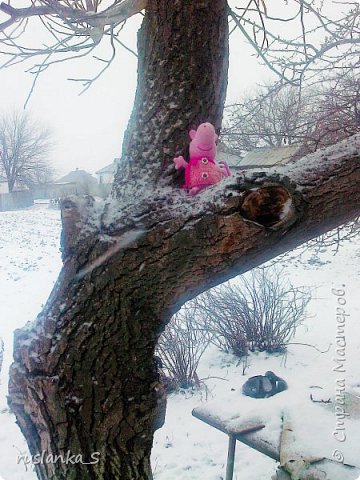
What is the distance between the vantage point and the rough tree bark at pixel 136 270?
0.79m

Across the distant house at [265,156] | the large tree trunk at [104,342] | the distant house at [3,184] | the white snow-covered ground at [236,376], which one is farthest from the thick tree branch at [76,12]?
the distant house at [3,184]

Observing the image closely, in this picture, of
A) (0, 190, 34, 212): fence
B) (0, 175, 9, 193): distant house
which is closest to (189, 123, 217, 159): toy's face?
(0, 175, 9, 193): distant house

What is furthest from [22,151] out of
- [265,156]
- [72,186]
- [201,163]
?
[201,163]

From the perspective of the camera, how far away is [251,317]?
4.26 meters

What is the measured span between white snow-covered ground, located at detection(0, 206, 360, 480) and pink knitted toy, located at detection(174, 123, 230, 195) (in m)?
1.67

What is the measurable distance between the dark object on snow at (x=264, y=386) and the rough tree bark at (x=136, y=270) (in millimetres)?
2270

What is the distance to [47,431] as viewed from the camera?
2.93 ft

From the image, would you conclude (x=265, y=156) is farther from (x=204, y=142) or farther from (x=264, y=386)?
(x=204, y=142)

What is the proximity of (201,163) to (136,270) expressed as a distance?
28 cm

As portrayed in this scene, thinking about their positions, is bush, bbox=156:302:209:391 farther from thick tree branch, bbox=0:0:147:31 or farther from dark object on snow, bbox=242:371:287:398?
thick tree branch, bbox=0:0:147:31

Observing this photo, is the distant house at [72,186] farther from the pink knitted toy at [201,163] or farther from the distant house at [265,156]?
the distant house at [265,156]

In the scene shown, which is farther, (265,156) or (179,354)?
(265,156)

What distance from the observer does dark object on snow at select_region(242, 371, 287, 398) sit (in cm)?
308

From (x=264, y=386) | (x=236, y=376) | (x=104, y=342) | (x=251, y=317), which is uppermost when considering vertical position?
(x=104, y=342)
